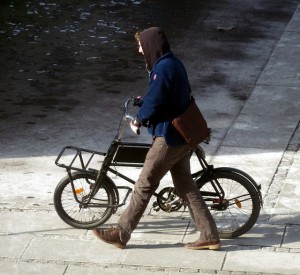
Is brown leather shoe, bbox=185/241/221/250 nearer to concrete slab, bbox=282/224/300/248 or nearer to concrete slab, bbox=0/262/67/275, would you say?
concrete slab, bbox=282/224/300/248

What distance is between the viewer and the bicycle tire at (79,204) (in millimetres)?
9188

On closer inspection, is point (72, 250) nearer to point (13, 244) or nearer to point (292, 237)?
point (13, 244)

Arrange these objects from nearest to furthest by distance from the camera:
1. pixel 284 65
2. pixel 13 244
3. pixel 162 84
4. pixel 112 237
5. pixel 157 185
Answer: pixel 162 84 → pixel 157 185 → pixel 112 237 → pixel 13 244 → pixel 284 65


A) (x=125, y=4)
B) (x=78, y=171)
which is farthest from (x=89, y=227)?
(x=125, y=4)

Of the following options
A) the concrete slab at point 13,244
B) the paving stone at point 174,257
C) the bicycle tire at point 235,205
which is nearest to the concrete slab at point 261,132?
the bicycle tire at point 235,205

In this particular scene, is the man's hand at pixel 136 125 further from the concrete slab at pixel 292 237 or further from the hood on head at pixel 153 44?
the concrete slab at pixel 292 237

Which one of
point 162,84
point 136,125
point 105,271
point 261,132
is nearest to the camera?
point 162,84

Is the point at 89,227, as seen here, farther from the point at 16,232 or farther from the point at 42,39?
the point at 42,39

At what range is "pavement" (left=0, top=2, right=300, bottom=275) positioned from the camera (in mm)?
8617

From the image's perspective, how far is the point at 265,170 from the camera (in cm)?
1080

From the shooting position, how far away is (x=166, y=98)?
27.7 feet

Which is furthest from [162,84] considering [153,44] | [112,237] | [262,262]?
[262,262]

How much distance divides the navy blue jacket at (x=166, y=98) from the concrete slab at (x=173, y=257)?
99cm

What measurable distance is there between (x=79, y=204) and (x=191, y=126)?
139 cm
